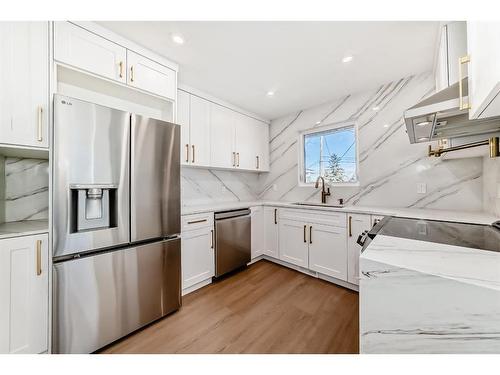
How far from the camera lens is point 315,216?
244 cm

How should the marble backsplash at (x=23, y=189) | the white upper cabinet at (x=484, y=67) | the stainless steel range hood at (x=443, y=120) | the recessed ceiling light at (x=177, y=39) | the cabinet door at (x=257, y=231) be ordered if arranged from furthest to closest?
the cabinet door at (x=257, y=231) < the recessed ceiling light at (x=177, y=39) < the marble backsplash at (x=23, y=189) < the stainless steel range hood at (x=443, y=120) < the white upper cabinet at (x=484, y=67)

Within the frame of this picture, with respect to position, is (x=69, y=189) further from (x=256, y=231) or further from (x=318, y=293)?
(x=318, y=293)

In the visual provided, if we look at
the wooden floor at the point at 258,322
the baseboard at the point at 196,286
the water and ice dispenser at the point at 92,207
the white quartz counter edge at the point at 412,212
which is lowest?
the wooden floor at the point at 258,322

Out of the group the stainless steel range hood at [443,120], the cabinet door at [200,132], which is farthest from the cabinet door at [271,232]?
the stainless steel range hood at [443,120]

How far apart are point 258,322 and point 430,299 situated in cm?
139

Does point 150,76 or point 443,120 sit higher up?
point 150,76

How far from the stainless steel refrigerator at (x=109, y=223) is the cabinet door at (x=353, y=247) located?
5.88 ft

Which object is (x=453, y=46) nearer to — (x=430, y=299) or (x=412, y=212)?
(x=412, y=212)

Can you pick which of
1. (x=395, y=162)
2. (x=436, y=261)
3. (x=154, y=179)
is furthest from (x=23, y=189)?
(x=395, y=162)

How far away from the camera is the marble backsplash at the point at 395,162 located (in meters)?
1.92

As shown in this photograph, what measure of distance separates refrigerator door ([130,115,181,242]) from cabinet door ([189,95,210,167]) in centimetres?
59

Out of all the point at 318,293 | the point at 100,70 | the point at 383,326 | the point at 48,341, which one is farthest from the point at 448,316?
the point at 100,70

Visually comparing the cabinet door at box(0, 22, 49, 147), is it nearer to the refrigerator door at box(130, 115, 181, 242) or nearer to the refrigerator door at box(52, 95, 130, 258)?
the refrigerator door at box(52, 95, 130, 258)

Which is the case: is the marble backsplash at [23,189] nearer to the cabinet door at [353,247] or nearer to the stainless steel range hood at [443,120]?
the stainless steel range hood at [443,120]
